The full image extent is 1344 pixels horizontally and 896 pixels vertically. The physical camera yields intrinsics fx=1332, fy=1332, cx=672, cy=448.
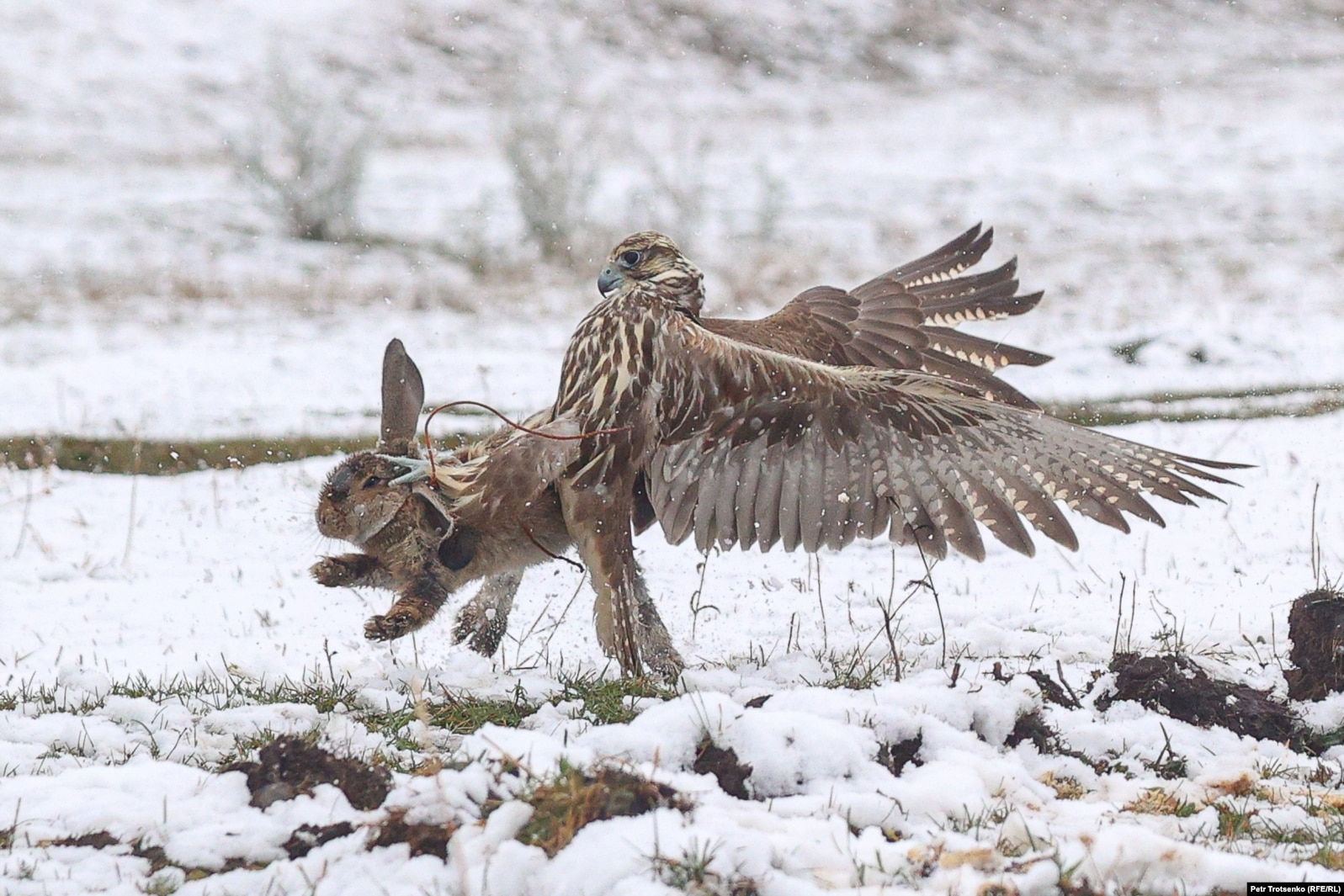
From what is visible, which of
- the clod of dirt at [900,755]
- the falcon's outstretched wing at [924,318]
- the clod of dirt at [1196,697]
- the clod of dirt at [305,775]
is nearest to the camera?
the clod of dirt at [305,775]

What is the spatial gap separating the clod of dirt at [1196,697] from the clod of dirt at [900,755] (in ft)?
2.90

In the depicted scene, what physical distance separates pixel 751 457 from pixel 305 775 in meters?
2.04

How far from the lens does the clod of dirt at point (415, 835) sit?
3109 mm

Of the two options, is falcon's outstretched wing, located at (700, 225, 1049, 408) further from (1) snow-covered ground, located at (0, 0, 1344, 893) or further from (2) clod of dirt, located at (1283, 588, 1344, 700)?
(2) clod of dirt, located at (1283, 588, 1344, 700)

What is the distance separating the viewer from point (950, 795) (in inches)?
140

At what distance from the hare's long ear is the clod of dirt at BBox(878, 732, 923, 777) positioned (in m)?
1.98

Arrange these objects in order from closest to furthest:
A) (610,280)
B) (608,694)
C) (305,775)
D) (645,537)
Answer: (305,775), (608,694), (610,280), (645,537)

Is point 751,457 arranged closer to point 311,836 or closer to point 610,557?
point 610,557

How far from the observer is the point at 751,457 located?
488 cm

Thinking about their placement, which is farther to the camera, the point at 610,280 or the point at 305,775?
the point at 610,280

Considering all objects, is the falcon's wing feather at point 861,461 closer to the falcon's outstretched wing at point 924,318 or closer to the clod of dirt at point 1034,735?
the clod of dirt at point 1034,735

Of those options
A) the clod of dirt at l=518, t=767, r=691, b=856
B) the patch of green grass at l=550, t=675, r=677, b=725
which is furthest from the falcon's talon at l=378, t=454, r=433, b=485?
the clod of dirt at l=518, t=767, r=691, b=856

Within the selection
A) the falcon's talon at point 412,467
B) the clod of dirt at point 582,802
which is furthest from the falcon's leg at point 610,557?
the clod of dirt at point 582,802

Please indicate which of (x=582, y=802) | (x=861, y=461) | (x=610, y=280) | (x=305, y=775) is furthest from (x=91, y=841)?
(x=861, y=461)
